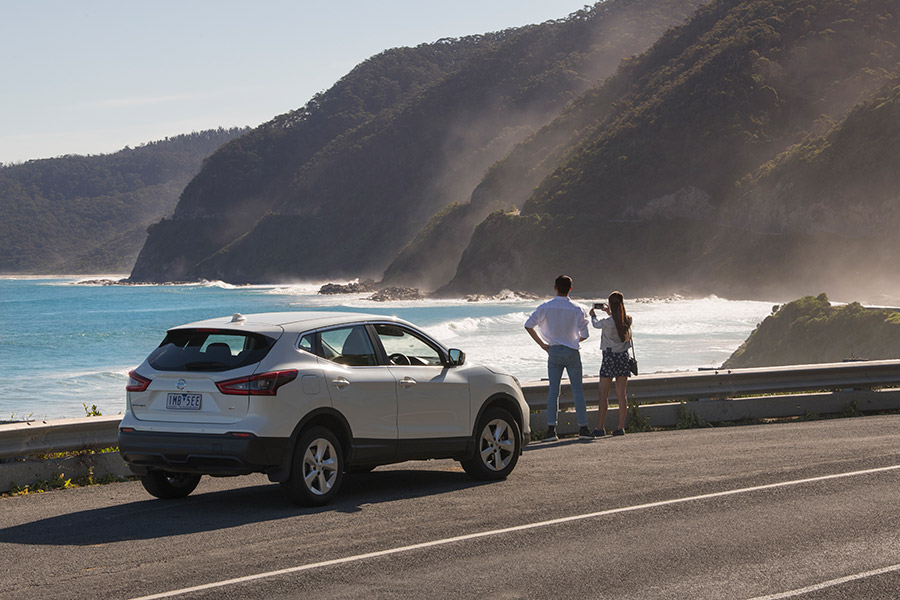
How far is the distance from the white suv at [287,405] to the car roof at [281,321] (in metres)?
0.01

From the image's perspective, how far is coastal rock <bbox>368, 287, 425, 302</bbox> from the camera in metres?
132

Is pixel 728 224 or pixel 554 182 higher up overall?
pixel 554 182

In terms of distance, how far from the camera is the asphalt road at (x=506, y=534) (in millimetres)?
6059

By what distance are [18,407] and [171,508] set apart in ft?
96.7

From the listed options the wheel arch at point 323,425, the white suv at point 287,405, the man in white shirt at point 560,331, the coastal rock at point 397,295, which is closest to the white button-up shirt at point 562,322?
the man in white shirt at point 560,331

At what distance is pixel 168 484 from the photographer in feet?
29.5

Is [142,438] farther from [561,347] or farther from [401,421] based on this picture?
[561,347]

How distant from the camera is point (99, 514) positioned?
843 cm

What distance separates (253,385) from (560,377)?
510cm

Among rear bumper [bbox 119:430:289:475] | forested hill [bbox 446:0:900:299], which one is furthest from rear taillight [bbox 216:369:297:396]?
forested hill [bbox 446:0:900:299]

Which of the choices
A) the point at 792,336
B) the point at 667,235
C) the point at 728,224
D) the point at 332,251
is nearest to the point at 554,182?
the point at 667,235

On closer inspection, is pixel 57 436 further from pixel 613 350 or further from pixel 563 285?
pixel 613 350

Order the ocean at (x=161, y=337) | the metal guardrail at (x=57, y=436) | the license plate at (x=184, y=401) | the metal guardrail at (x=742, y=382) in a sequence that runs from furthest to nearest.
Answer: the ocean at (x=161, y=337)
the metal guardrail at (x=742, y=382)
the metal guardrail at (x=57, y=436)
the license plate at (x=184, y=401)

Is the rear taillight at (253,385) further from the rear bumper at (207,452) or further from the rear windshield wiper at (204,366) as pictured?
the rear bumper at (207,452)
